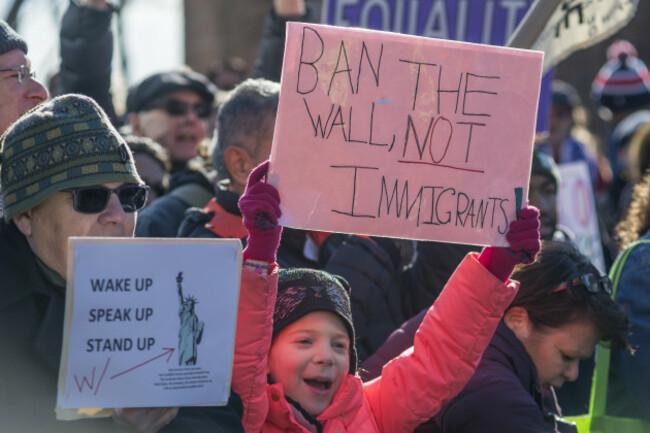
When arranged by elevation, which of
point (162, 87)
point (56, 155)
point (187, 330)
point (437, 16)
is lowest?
point (187, 330)

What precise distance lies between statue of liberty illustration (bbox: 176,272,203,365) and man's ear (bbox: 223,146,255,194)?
52.2 inches

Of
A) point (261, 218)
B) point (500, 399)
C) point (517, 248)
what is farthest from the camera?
point (500, 399)

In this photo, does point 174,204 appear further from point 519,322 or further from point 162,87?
point 519,322

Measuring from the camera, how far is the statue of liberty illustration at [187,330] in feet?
7.45

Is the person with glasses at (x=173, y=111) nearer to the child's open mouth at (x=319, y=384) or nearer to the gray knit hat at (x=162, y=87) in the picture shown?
the gray knit hat at (x=162, y=87)

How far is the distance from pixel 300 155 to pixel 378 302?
113 centimetres

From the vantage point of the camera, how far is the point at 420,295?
395 centimetres

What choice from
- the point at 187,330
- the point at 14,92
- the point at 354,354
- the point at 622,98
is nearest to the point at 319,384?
the point at 354,354

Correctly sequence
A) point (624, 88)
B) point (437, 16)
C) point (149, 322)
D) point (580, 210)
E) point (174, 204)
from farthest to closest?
point (624, 88), point (580, 210), point (437, 16), point (174, 204), point (149, 322)

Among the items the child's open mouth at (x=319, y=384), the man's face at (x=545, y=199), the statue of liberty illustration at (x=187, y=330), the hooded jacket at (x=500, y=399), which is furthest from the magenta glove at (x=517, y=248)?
the man's face at (x=545, y=199)

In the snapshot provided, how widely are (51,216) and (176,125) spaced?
3.08 meters

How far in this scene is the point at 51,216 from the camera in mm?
2455

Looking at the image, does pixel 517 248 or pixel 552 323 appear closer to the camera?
pixel 517 248

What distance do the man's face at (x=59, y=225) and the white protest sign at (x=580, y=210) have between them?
3583mm
